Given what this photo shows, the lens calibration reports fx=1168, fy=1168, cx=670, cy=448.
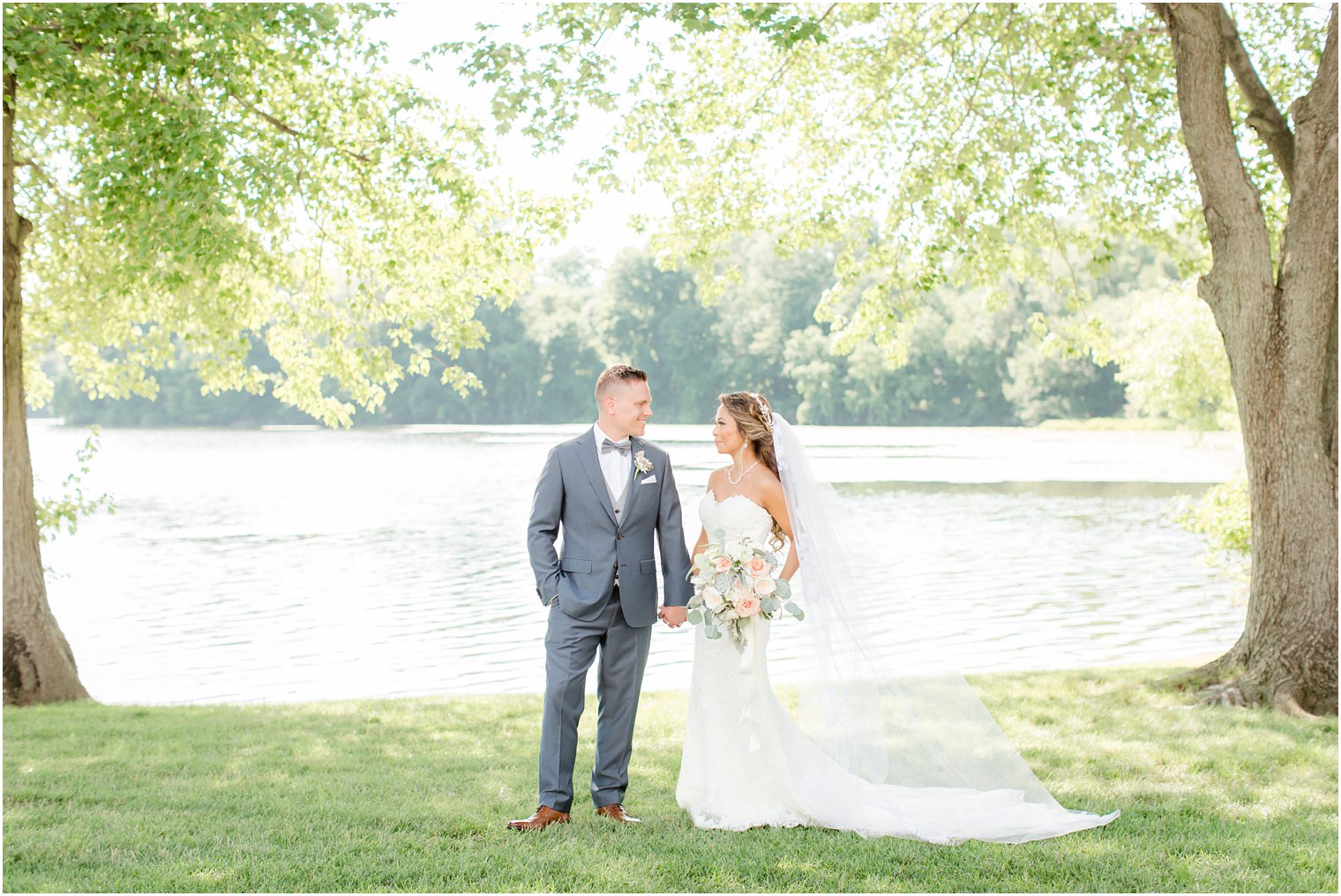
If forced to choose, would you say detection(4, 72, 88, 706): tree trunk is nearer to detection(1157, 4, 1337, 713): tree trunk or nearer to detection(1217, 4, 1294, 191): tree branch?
detection(1157, 4, 1337, 713): tree trunk

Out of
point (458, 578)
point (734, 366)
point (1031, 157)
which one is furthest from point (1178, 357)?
point (734, 366)

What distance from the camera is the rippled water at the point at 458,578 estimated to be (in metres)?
12.3

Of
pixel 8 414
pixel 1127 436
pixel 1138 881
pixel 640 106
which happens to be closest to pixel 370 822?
pixel 1138 881

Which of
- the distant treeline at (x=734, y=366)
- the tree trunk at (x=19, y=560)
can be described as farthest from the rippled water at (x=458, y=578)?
the distant treeline at (x=734, y=366)

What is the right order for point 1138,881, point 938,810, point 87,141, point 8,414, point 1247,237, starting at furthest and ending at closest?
point 87,141, point 8,414, point 1247,237, point 938,810, point 1138,881

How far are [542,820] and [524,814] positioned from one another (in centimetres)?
37

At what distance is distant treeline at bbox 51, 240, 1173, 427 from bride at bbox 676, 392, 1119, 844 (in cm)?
6269

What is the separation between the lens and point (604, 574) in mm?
5242

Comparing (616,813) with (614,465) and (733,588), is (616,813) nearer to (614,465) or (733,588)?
(733,588)

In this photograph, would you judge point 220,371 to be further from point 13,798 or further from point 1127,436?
point 1127,436

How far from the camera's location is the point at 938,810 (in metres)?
5.20

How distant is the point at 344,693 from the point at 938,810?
296 inches

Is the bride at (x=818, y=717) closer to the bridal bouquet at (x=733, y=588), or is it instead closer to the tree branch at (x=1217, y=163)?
the bridal bouquet at (x=733, y=588)

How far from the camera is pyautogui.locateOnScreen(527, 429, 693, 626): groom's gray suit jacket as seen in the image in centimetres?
525
